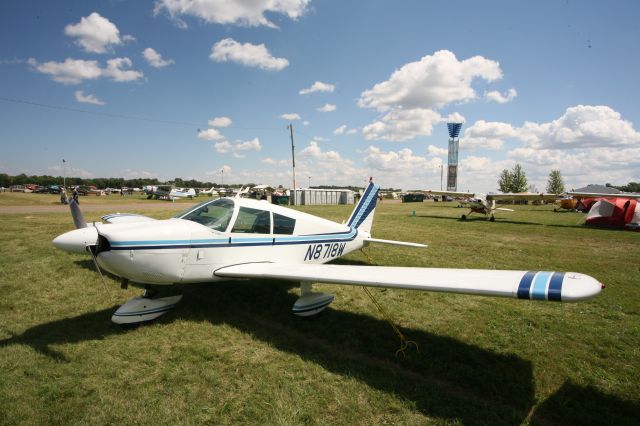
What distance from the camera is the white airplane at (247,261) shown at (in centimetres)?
334

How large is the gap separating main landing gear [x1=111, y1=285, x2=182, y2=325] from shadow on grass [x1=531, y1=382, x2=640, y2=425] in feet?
17.1

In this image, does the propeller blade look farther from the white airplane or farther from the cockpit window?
the cockpit window

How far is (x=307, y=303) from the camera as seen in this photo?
5352mm

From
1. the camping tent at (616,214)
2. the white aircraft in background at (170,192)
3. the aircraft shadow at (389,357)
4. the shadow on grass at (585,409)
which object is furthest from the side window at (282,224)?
the white aircraft in background at (170,192)

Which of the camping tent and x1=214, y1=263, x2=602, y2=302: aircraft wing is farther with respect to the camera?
the camping tent

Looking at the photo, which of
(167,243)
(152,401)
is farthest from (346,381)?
(167,243)

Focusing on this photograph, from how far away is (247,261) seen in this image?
5.64 metres

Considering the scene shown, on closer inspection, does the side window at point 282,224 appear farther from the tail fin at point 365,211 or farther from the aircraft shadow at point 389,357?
the tail fin at point 365,211

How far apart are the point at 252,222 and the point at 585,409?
16.7ft

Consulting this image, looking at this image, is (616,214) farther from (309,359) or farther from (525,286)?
(309,359)

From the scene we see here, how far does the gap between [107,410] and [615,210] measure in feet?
86.6

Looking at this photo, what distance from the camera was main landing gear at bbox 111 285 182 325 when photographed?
4.89m

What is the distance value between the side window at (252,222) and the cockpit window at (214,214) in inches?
7.3

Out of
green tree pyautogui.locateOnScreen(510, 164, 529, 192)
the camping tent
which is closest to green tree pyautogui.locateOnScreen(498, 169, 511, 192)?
green tree pyautogui.locateOnScreen(510, 164, 529, 192)
